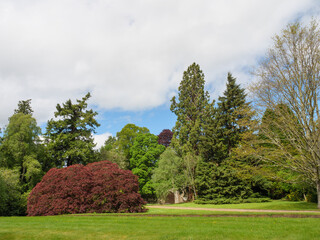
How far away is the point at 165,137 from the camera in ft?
159

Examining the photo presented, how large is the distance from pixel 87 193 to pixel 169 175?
16.2 metres

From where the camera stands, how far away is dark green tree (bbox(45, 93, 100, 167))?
29391 millimetres

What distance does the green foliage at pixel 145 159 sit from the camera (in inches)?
1407

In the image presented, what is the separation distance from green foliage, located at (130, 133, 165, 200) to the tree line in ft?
0.56

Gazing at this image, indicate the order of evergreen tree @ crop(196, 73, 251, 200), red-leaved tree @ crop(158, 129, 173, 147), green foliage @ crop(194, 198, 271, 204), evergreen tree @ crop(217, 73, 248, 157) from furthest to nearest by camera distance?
red-leaved tree @ crop(158, 129, 173, 147) < evergreen tree @ crop(217, 73, 248, 157) < evergreen tree @ crop(196, 73, 251, 200) < green foliage @ crop(194, 198, 271, 204)

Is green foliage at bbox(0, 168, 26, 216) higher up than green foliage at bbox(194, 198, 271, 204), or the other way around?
green foliage at bbox(0, 168, 26, 216)

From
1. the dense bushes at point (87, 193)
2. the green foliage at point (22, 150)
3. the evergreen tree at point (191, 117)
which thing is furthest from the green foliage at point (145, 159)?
the dense bushes at point (87, 193)

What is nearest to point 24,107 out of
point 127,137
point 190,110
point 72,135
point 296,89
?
point 72,135

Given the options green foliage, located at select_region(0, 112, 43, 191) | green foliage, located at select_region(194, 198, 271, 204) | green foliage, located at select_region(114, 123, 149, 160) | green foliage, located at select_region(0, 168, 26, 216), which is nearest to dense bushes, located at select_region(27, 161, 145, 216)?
green foliage, located at select_region(0, 168, 26, 216)

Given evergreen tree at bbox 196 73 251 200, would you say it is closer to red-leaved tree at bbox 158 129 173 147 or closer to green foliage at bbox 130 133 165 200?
green foliage at bbox 130 133 165 200

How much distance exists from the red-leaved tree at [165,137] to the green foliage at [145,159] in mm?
9072

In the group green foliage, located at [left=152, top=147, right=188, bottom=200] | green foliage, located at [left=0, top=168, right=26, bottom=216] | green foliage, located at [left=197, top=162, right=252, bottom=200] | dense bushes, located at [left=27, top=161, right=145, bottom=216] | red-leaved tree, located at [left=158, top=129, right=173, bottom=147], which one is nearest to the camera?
dense bushes, located at [left=27, top=161, right=145, bottom=216]

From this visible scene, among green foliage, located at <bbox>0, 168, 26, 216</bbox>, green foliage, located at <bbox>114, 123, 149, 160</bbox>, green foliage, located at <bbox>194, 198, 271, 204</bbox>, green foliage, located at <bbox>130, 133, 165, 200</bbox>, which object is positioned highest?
green foliage, located at <bbox>114, 123, 149, 160</bbox>

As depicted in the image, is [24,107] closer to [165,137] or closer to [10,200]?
[10,200]
